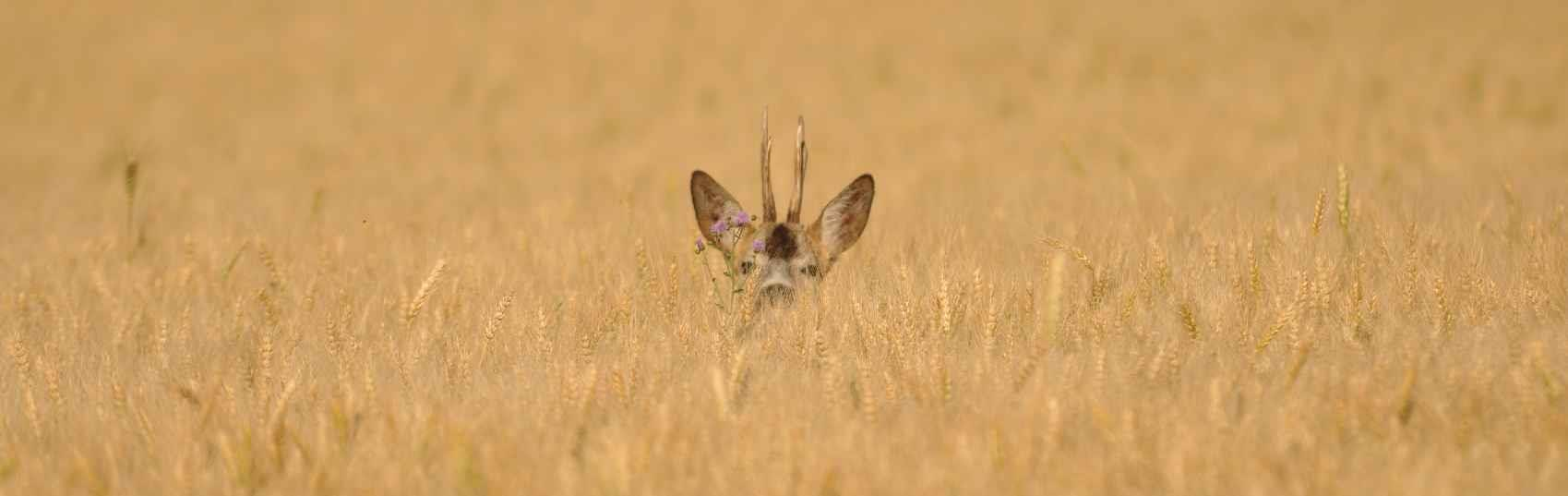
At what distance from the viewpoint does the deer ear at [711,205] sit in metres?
4.80

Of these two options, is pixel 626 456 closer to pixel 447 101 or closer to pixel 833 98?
pixel 833 98

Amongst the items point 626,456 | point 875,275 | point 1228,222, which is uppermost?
point 1228,222

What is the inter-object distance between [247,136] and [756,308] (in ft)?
38.5

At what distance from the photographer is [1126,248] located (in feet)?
16.3

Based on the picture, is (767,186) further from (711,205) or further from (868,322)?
(868,322)

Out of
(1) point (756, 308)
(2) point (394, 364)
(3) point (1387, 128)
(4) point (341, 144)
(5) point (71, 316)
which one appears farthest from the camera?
(4) point (341, 144)

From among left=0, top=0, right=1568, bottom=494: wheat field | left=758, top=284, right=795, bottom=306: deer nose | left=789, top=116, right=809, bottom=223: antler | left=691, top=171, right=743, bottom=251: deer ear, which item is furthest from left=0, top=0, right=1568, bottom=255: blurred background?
left=758, top=284, right=795, bottom=306: deer nose

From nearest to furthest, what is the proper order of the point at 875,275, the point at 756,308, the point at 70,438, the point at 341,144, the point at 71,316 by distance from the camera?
the point at 70,438, the point at 756,308, the point at 71,316, the point at 875,275, the point at 341,144

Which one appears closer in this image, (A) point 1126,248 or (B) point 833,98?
(A) point 1126,248

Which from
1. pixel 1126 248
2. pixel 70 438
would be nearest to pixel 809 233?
pixel 1126 248

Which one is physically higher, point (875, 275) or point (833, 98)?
point (833, 98)

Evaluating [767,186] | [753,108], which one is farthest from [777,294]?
[753,108]

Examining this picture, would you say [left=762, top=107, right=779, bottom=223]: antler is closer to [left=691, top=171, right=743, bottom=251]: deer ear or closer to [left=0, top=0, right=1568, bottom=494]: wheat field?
[left=691, top=171, right=743, bottom=251]: deer ear

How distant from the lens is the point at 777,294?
4406 millimetres
